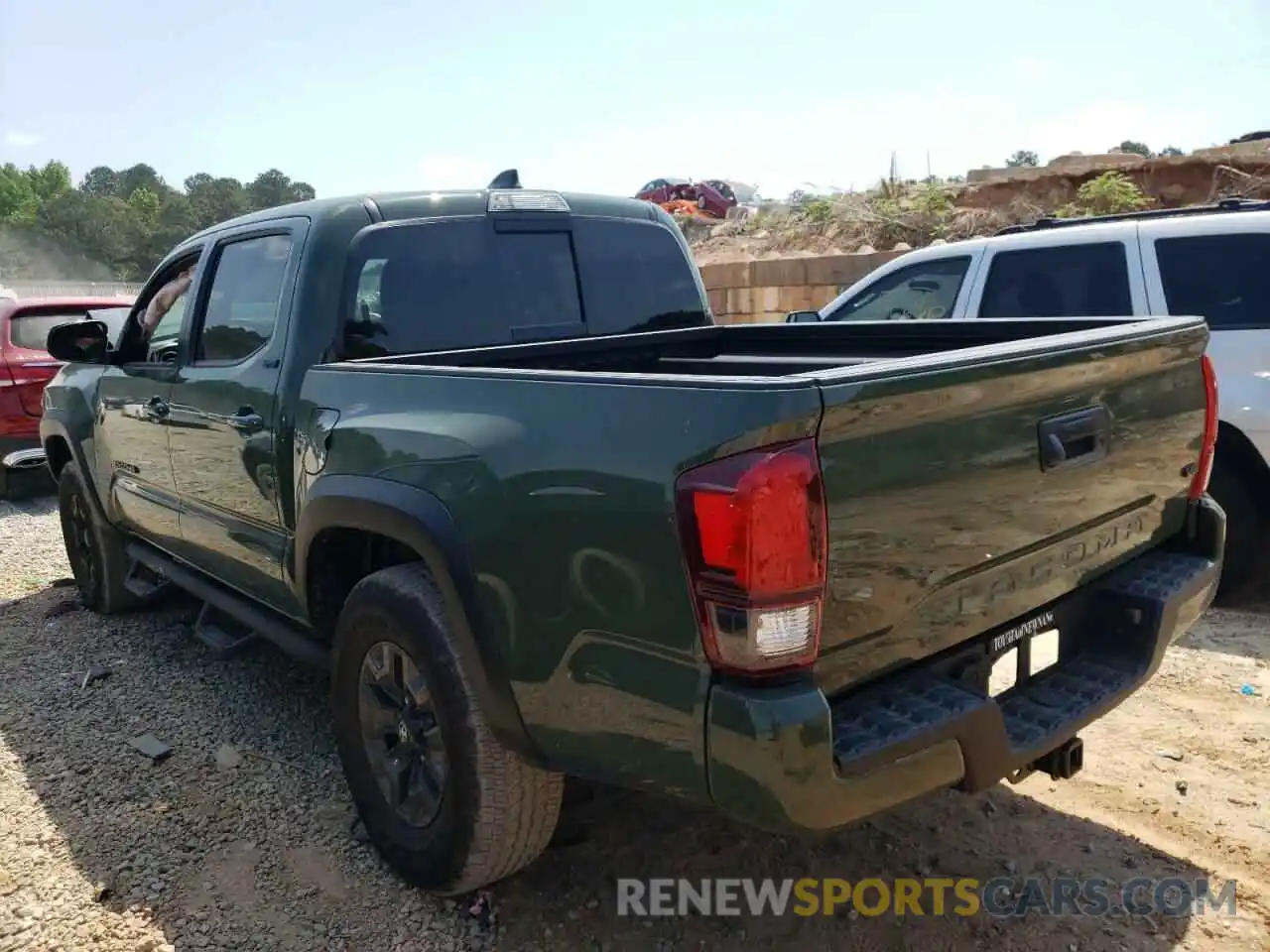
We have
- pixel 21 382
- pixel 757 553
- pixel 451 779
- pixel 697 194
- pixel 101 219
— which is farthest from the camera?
pixel 101 219

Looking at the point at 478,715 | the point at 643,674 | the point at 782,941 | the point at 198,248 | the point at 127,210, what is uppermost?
the point at 127,210

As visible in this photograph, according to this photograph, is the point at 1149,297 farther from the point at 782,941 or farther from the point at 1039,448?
the point at 782,941

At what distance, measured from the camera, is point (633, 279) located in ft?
13.3

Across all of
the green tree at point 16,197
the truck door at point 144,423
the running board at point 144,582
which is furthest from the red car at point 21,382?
the green tree at point 16,197

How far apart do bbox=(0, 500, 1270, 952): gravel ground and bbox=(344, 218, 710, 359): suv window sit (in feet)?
5.23

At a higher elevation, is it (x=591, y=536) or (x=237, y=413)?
(x=237, y=413)

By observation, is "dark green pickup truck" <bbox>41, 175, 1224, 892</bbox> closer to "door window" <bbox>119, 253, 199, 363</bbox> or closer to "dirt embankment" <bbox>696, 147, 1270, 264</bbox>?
"door window" <bbox>119, 253, 199, 363</bbox>

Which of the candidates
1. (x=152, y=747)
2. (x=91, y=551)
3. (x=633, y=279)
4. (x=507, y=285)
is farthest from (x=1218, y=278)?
(x=91, y=551)

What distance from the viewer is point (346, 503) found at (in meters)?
2.73

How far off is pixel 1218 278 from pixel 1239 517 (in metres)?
1.18

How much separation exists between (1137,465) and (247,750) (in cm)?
319

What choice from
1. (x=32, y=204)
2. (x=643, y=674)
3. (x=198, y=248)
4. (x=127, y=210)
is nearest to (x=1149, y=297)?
(x=643, y=674)

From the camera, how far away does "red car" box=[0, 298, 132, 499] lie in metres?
7.82

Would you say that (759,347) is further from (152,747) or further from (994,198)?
(994,198)
